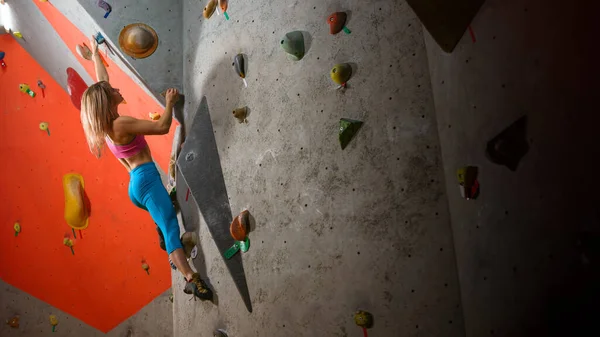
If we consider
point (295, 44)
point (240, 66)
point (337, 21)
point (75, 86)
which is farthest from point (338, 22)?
Result: point (75, 86)

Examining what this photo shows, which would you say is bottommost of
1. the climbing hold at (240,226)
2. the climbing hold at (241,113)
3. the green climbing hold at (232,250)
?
the green climbing hold at (232,250)

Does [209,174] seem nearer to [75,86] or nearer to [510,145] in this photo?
[510,145]

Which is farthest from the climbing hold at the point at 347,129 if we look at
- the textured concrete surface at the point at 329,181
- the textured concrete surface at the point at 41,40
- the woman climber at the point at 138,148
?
the textured concrete surface at the point at 41,40

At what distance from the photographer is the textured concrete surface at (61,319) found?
3365mm

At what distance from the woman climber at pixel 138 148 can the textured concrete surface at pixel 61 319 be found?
1108mm

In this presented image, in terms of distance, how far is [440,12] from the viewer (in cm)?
148

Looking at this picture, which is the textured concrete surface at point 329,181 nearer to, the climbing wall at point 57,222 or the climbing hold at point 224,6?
the climbing hold at point 224,6

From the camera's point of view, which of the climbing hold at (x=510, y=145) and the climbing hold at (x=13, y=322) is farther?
the climbing hold at (x=13, y=322)

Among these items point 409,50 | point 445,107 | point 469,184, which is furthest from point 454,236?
point 409,50

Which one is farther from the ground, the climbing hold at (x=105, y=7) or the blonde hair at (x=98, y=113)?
the climbing hold at (x=105, y=7)

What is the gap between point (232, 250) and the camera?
2219mm

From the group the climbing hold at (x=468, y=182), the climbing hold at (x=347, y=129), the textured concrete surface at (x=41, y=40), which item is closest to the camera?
the climbing hold at (x=468, y=182)

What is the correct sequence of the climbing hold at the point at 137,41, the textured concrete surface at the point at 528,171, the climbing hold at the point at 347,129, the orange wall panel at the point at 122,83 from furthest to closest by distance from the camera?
the orange wall panel at the point at 122,83
the climbing hold at the point at 137,41
the climbing hold at the point at 347,129
the textured concrete surface at the point at 528,171

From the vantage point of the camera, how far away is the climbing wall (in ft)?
11.2
